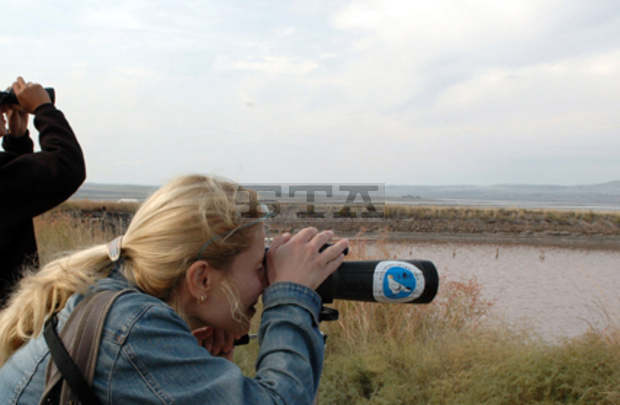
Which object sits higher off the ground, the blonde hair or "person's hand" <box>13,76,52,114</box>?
"person's hand" <box>13,76,52,114</box>

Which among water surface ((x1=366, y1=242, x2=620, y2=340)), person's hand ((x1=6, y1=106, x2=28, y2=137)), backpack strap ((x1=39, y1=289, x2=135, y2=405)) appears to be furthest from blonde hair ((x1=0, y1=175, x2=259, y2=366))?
water surface ((x1=366, y1=242, x2=620, y2=340))

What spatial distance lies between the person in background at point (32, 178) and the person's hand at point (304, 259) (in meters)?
0.92

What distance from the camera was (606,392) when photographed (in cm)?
322

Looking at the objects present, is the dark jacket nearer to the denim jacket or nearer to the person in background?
the person in background

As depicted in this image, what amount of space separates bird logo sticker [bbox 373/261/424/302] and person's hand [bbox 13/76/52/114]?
4.87ft

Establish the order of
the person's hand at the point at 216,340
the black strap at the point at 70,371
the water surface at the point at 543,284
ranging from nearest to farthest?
the black strap at the point at 70,371 → the person's hand at the point at 216,340 → the water surface at the point at 543,284

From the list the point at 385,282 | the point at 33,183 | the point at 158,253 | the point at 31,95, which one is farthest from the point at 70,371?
the point at 31,95

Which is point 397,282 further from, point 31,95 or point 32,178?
point 31,95

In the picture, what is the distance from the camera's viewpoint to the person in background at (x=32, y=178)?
1.66 metres

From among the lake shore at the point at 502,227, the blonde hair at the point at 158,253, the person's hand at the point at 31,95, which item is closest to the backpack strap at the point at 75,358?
the blonde hair at the point at 158,253

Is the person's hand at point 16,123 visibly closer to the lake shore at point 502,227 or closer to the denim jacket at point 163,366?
the denim jacket at point 163,366

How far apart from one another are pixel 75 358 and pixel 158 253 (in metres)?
0.27

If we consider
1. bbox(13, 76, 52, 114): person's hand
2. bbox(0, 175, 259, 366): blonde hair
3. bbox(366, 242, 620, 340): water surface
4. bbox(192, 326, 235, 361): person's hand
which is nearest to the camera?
bbox(0, 175, 259, 366): blonde hair

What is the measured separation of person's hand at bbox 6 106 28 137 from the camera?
2.07m
